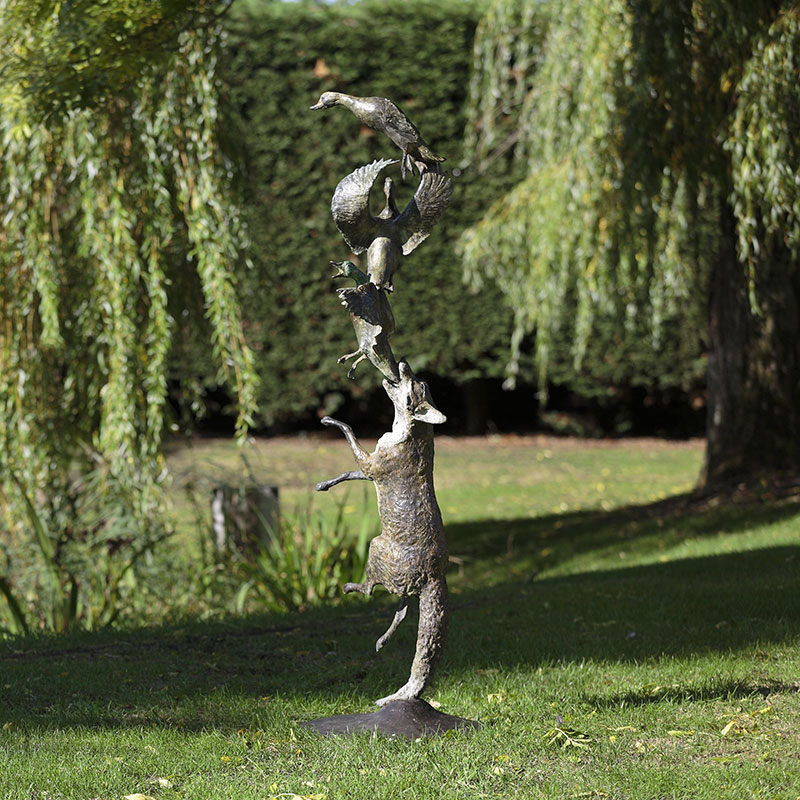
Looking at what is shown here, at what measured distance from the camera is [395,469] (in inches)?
127

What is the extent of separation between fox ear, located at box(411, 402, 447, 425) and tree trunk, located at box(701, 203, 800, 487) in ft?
17.5

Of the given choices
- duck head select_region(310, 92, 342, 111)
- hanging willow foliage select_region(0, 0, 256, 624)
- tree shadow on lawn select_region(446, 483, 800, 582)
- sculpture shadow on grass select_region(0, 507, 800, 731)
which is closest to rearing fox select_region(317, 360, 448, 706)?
sculpture shadow on grass select_region(0, 507, 800, 731)

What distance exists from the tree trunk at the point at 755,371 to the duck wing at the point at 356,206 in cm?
517

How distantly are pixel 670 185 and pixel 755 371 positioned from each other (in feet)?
6.16

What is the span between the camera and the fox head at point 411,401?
3162mm

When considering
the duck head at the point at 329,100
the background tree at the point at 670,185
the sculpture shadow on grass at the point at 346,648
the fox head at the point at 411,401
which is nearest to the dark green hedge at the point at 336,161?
the background tree at the point at 670,185

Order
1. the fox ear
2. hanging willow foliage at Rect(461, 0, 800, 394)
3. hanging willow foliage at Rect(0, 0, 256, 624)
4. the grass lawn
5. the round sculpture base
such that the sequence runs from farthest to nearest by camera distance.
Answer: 1. hanging willow foliage at Rect(461, 0, 800, 394)
2. hanging willow foliage at Rect(0, 0, 256, 624)
3. the round sculpture base
4. the fox ear
5. the grass lawn

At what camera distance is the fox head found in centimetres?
316

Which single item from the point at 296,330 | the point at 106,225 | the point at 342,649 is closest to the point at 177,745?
the point at 342,649

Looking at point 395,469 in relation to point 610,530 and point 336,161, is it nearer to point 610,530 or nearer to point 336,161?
point 610,530

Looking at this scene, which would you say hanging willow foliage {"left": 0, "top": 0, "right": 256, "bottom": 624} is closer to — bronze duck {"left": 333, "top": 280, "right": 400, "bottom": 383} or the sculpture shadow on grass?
the sculpture shadow on grass

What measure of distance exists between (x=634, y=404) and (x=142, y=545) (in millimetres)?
8766

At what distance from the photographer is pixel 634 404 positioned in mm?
13414

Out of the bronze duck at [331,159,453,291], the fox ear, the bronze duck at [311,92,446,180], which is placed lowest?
the fox ear
